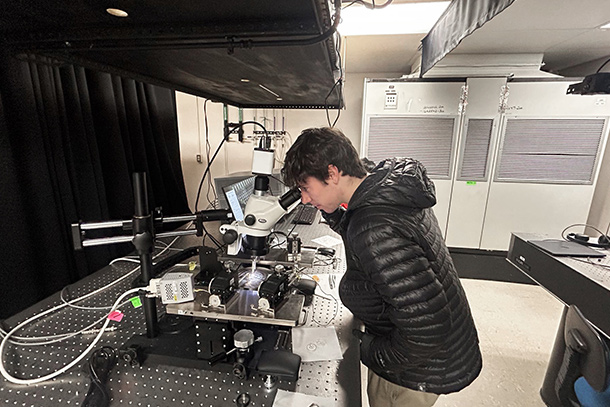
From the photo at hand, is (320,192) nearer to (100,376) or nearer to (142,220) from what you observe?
(142,220)

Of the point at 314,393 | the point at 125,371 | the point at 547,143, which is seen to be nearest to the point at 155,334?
the point at 125,371

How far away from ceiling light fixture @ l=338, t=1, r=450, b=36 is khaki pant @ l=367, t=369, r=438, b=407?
1721 mm

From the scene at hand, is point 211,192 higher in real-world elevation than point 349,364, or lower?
higher

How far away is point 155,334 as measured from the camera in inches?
34.6

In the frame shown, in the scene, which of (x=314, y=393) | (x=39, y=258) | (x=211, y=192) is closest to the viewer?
(x=314, y=393)

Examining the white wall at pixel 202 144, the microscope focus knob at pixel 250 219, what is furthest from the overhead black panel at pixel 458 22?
the white wall at pixel 202 144

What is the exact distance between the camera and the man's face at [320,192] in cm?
93

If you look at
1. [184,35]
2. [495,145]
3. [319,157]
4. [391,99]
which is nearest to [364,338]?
[319,157]

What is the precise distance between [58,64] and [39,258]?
33.7 inches

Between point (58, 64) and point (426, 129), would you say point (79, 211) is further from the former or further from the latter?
point (426, 129)

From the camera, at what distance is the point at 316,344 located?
0.88 meters

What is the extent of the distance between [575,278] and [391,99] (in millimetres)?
2205

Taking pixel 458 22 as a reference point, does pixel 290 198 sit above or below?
below

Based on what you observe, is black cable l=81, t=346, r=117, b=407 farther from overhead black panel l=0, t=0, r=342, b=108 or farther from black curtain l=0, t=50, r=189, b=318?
overhead black panel l=0, t=0, r=342, b=108
